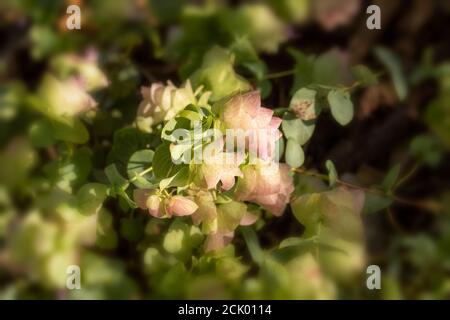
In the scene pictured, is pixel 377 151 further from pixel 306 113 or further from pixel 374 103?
pixel 306 113

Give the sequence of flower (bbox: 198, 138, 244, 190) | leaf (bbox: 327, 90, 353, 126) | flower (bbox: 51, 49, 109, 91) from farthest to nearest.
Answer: flower (bbox: 51, 49, 109, 91) → leaf (bbox: 327, 90, 353, 126) → flower (bbox: 198, 138, 244, 190)

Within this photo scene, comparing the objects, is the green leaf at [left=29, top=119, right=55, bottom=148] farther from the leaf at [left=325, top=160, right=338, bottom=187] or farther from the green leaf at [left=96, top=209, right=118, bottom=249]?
the leaf at [left=325, top=160, right=338, bottom=187]

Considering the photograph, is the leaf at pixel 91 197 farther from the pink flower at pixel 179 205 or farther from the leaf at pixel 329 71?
the leaf at pixel 329 71

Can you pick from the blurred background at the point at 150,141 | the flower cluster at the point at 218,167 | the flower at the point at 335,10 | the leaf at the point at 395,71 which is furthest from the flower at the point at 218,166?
the flower at the point at 335,10

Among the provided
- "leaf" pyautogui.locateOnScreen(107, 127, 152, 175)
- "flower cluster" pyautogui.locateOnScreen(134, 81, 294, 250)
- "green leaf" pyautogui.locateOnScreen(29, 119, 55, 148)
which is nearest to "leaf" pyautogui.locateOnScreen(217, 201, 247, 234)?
"flower cluster" pyautogui.locateOnScreen(134, 81, 294, 250)

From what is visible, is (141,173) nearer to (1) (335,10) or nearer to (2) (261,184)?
(2) (261,184)

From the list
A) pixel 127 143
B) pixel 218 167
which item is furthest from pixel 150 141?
pixel 218 167
